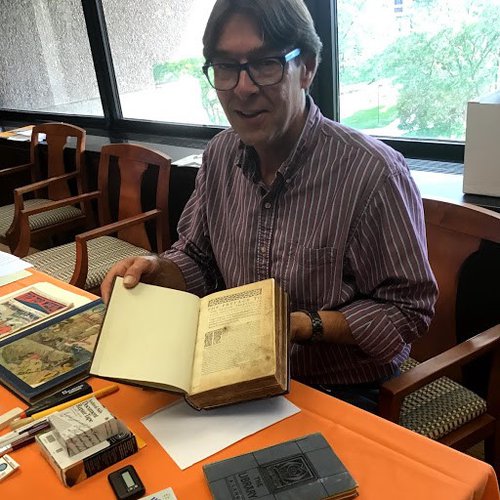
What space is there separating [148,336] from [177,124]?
2130 millimetres

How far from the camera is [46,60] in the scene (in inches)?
146

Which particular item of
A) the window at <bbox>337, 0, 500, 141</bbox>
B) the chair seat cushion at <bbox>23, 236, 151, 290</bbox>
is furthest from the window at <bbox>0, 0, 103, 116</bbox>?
the window at <bbox>337, 0, 500, 141</bbox>

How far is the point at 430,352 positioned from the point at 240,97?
0.79 m

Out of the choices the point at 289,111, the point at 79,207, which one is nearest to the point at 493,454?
the point at 289,111

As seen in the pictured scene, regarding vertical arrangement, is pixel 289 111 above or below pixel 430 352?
above

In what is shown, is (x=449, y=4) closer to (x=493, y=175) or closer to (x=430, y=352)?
(x=493, y=175)

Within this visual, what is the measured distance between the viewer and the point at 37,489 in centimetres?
77

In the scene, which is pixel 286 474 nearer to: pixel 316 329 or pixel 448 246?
pixel 316 329

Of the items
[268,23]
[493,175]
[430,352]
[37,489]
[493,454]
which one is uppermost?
[268,23]

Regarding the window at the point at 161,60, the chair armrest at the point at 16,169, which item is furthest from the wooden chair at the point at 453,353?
the chair armrest at the point at 16,169

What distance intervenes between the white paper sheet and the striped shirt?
0.27 metres

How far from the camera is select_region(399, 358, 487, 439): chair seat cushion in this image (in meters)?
1.22

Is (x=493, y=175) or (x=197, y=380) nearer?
(x=197, y=380)

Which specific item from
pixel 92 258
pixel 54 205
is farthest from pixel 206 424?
pixel 54 205
